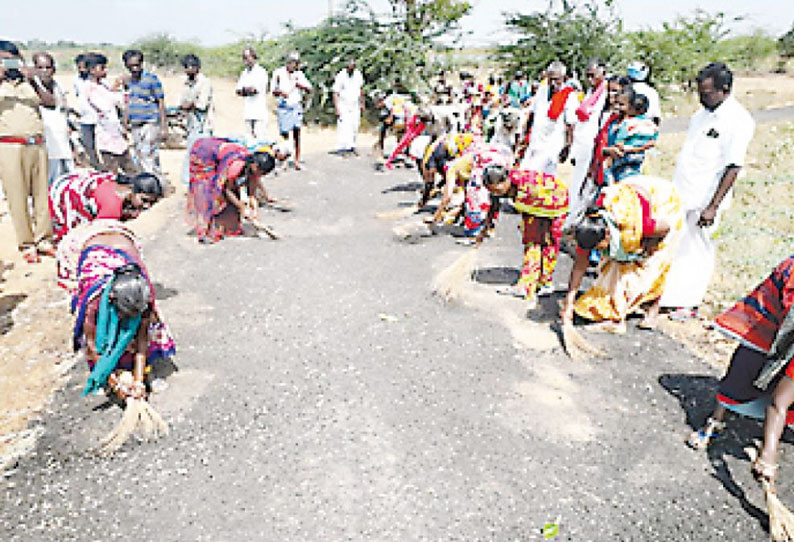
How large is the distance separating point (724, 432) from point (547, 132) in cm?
457

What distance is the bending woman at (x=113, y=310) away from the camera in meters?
3.22

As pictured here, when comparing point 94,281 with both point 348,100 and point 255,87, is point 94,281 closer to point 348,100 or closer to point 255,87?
point 255,87

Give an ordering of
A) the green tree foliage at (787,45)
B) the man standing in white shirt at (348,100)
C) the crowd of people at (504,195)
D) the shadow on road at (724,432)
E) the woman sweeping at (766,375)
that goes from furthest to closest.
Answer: the green tree foliage at (787,45) → the man standing in white shirt at (348,100) → the crowd of people at (504,195) → the shadow on road at (724,432) → the woman sweeping at (766,375)

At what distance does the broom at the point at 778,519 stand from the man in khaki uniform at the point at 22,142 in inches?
253

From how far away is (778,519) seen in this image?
2.78 meters

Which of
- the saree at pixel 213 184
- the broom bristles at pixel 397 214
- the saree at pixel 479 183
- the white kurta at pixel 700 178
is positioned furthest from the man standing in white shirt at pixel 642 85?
the saree at pixel 213 184

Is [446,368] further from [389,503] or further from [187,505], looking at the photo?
[187,505]

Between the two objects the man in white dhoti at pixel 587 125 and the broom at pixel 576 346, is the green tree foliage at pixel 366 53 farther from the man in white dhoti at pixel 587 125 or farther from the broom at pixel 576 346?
the broom at pixel 576 346

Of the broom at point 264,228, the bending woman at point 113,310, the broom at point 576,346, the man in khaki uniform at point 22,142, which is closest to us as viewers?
the bending woman at point 113,310

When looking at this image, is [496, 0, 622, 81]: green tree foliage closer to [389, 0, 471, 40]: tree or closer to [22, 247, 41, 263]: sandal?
[389, 0, 471, 40]: tree

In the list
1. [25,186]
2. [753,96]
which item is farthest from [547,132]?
[753,96]

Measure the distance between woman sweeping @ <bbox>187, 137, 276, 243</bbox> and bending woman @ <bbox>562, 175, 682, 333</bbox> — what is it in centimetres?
336

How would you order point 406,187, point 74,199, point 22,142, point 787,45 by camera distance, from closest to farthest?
point 74,199
point 22,142
point 406,187
point 787,45

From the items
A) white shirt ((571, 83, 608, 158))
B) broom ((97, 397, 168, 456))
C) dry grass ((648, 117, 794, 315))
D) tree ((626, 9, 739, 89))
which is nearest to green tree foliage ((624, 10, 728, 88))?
tree ((626, 9, 739, 89))
